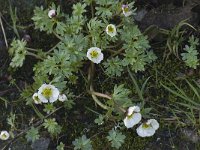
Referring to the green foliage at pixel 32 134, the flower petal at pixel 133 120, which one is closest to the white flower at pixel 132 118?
the flower petal at pixel 133 120

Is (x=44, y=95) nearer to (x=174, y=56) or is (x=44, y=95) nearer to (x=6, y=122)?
(x=6, y=122)

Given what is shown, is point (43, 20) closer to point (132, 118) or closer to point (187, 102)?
point (132, 118)

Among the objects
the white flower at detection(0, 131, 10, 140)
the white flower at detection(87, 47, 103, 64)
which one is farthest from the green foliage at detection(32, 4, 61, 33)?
the white flower at detection(0, 131, 10, 140)

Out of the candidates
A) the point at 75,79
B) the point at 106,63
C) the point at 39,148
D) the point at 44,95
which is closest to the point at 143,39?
the point at 106,63

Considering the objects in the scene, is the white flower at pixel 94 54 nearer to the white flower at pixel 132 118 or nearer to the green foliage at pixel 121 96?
the green foliage at pixel 121 96

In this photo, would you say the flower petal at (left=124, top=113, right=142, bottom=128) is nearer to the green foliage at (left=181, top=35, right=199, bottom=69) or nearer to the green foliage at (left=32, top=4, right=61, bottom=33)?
the green foliage at (left=181, top=35, right=199, bottom=69)

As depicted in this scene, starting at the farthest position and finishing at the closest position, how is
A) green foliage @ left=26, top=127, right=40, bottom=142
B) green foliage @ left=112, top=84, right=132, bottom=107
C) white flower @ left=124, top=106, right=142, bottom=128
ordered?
1. green foliage @ left=26, top=127, right=40, bottom=142
2. green foliage @ left=112, top=84, right=132, bottom=107
3. white flower @ left=124, top=106, right=142, bottom=128
